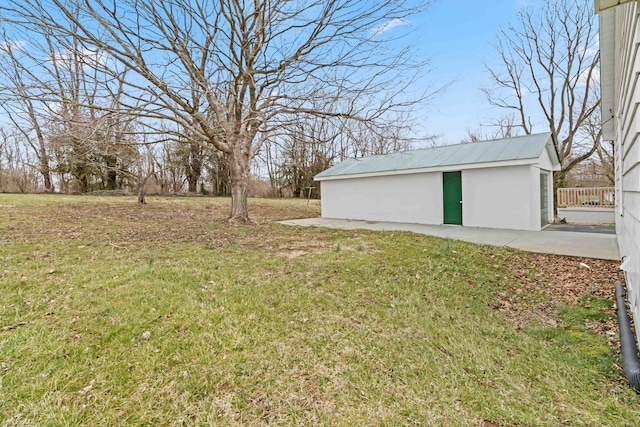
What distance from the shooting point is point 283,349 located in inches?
101

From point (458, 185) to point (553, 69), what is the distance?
8076 millimetres

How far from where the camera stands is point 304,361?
95.0 inches

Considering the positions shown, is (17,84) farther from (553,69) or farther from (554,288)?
(553,69)

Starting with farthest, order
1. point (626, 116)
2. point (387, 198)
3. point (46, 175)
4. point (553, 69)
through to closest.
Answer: point (46, 175), point (553, 69), point (387, 198), point (626, 116)

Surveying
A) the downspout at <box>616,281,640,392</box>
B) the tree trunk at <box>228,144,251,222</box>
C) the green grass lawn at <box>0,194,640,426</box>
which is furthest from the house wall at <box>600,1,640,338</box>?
the tree trunk at <box>228,144,251,222</box>

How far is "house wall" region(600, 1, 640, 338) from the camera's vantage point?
232cm

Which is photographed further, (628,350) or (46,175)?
(46,175)

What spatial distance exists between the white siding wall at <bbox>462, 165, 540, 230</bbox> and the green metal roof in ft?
1.25

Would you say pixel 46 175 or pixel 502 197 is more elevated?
pixel 46 175

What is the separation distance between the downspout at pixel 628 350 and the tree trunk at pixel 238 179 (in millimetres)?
8480

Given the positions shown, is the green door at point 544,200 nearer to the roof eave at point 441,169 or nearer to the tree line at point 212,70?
the roof eave at point 441,169

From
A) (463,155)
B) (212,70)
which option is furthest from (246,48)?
(463,155)

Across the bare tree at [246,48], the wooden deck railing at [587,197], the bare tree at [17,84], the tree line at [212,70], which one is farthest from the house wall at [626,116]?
the bare tree at [17,84]

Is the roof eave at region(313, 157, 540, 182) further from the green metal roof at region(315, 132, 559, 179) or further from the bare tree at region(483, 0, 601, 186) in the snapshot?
the bare tree at region(483, 0, 601, 186)
